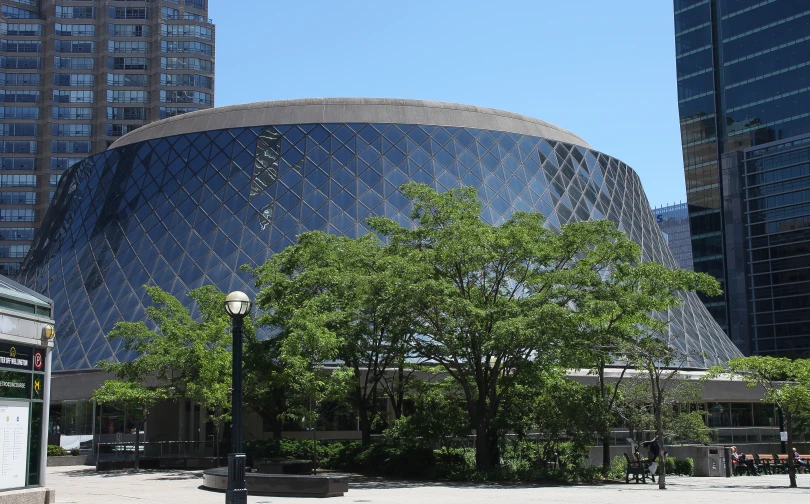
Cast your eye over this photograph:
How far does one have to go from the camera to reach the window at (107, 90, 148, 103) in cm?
11119

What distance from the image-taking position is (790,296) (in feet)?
320

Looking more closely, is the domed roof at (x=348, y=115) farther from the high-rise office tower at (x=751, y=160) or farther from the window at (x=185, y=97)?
the window at (x=185, y=97)

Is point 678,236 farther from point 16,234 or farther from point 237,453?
point 237,453

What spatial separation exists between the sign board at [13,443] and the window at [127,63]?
9926 centimetres

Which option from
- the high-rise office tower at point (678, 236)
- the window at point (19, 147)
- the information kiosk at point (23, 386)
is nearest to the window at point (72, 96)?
the window at point (19, 147)

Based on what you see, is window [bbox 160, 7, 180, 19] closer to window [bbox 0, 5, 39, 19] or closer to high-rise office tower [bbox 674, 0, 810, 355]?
window [bbox 0, 5, 39, 19]

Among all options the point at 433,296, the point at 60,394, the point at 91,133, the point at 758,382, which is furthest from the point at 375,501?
the point at 91,133

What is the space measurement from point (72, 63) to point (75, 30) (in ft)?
13.7

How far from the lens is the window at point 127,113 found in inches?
4373

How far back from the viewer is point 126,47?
113m

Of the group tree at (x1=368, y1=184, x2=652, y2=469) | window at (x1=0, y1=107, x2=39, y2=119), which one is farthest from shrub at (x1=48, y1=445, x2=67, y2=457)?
Answer: window at (x1=0, y1=107, x2=39, y2=119)

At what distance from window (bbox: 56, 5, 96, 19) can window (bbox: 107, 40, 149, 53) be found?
4.58 metres

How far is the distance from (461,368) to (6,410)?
15.8 meters

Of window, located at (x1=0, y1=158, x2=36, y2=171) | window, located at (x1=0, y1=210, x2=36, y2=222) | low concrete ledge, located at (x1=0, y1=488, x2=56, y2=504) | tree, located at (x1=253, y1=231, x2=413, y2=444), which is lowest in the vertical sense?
low concrete ledge, located at (x1=0, y1=488, x2=56, y2=504)
